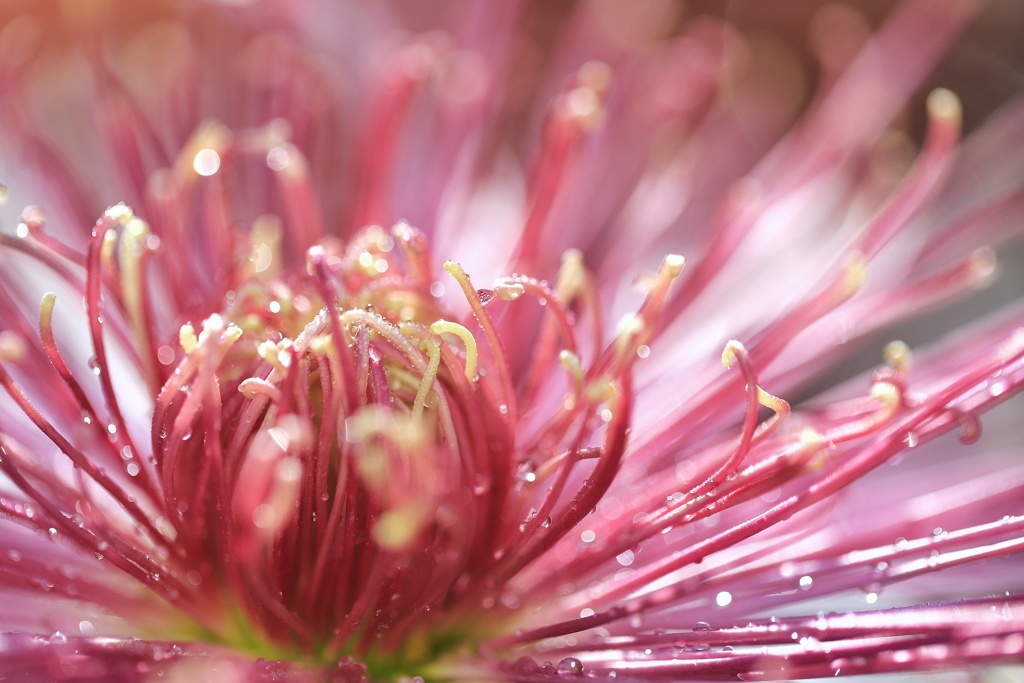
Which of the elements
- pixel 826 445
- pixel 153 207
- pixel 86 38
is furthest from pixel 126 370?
Result: pixel 826 445

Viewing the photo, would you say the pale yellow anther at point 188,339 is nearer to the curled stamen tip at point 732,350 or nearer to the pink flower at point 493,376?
the pink flower at point 493,376

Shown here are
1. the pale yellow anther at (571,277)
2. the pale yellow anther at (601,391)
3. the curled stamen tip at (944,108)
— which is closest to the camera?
the pale yellow anther at (601,391)

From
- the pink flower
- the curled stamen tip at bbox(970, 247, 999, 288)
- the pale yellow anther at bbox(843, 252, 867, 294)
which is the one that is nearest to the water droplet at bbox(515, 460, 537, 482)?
the pink flower

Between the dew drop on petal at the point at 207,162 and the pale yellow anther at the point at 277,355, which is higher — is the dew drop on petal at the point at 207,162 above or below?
above

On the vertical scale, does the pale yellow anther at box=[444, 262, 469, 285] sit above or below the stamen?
above

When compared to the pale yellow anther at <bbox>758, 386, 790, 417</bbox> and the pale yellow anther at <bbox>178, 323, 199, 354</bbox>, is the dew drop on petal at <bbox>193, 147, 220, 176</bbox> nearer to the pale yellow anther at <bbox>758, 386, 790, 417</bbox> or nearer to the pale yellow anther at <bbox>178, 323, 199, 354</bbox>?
the pale yellow anther at <bbox>178, 323, 199, 354</bbox>

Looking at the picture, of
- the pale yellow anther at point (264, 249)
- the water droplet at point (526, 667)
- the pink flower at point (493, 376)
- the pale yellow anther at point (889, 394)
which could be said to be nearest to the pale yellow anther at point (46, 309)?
the pink flower at point (493, 376)

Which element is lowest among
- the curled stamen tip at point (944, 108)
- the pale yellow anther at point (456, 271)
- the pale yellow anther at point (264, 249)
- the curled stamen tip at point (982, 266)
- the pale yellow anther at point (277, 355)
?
the pale yellow anther at point (277, 355)

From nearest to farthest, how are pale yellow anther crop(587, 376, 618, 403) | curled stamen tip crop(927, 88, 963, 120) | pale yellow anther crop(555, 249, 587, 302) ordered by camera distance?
1. pale yellow anther crop(587, 376, 618, 403)
2. pale yellow anther crop(555, 249, 587, 302)
3. curled stamen tip crop(927, 88, 963, 120)

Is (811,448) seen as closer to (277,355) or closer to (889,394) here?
(889,394)

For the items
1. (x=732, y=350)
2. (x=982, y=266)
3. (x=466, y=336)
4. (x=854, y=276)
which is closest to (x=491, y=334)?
(x=466, y=336)
